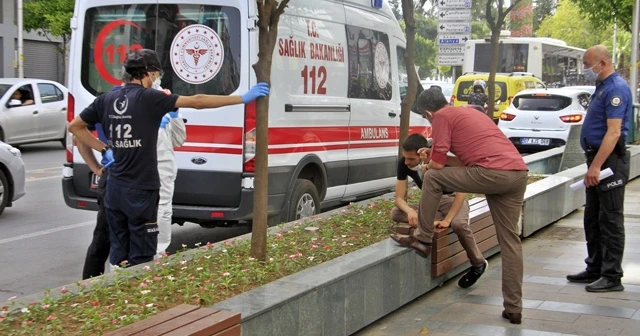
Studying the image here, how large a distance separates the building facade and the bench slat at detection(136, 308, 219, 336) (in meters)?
28.2

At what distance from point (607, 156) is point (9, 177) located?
23.8ft

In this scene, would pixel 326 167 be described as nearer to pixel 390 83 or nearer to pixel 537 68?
pixel 390 83

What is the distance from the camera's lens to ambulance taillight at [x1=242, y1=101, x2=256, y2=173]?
761 cm

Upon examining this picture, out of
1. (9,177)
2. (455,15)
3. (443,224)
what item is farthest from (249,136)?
(455,15)

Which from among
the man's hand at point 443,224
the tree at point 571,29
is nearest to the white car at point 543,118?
the man's hand at point 443,224

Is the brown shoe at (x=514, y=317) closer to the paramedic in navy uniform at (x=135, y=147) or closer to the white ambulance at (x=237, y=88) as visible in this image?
the paramedic in navy uniform at (x=135, y=147)

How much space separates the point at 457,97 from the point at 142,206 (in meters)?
18.9

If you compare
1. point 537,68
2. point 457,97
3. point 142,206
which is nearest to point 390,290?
point 142,206

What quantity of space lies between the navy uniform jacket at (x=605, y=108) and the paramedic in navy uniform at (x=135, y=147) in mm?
2789

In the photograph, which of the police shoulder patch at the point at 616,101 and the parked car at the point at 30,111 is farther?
the parked car at the point at 30,111

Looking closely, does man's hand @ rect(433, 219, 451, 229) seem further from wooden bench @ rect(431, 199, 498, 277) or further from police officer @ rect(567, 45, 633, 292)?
police officer @ rect(567, 45, 633, 292)

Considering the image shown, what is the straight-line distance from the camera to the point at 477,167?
5.74 metres

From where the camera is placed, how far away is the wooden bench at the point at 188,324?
375 centimetres

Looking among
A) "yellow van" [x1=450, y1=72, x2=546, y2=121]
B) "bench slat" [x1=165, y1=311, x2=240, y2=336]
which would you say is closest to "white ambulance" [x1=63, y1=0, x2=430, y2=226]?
"bench slat" [x1=165, y1=311, x2=240, y2=336]
